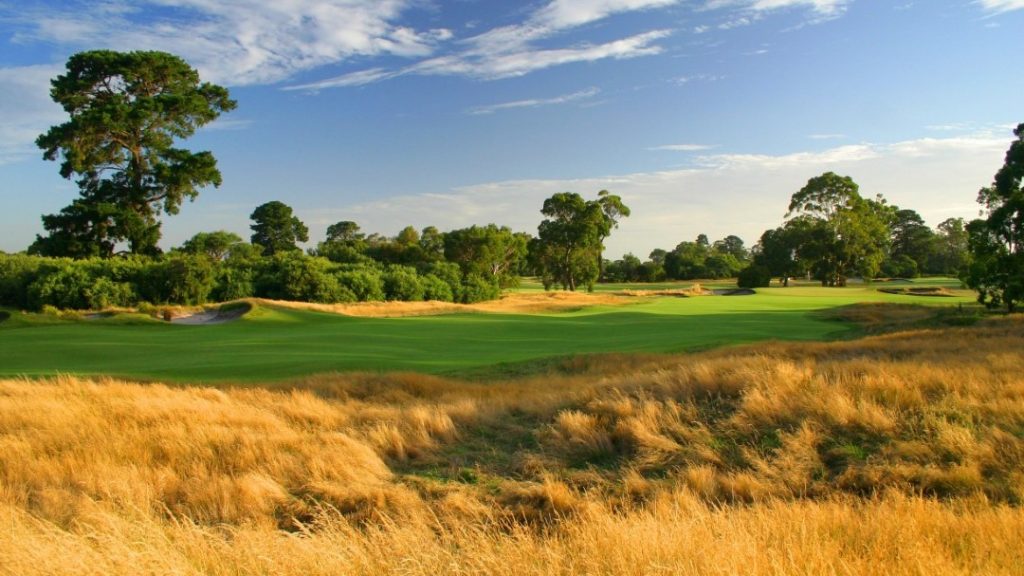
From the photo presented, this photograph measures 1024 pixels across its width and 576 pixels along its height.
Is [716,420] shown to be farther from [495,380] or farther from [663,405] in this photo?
[495,380]

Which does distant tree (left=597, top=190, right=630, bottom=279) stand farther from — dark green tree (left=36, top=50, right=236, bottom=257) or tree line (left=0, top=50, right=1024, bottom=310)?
dark green tree (left=36, top=50, right=236, bottom=257)

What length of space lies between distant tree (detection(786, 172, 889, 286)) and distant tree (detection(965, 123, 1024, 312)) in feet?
129

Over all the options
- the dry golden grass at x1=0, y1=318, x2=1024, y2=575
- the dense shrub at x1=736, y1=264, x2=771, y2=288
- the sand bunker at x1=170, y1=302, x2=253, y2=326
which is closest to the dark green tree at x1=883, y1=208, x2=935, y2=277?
the dense shrub at x1=736, y1=264, x2=771, y2=288

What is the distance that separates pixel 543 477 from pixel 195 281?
3143 cm

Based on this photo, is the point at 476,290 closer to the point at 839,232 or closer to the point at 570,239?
the point at 570,239

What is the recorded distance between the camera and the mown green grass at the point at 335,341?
15.7 metres

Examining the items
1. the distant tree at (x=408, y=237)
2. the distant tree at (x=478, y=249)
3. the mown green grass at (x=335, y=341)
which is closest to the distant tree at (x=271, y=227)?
the distant tree at (x=408, y=237)

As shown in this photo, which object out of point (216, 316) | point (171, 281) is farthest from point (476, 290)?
point (171, 281)

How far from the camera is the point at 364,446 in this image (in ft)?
24.5

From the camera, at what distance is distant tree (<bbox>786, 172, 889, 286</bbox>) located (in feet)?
216

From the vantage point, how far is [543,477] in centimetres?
636

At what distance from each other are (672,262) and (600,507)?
8767cm

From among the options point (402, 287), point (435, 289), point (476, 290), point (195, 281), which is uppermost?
point (195, 281)

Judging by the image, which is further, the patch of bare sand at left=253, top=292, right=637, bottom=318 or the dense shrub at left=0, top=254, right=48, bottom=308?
the patch of bare sand at left=253, top=292, right=637, bottom=318
